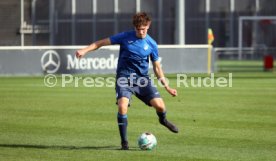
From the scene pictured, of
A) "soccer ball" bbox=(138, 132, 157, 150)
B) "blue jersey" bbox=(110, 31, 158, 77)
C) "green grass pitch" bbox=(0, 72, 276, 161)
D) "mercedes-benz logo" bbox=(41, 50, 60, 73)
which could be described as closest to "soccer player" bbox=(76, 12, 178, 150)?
"blue jersey" bbox=(110, 31, 158, 77)

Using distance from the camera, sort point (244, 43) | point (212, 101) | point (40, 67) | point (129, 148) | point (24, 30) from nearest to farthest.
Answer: point (129, 148), point (212, 101), point (40, 67), point (24, 30), point (244, 43)

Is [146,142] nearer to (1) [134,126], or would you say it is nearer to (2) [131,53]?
(2) [131,53]

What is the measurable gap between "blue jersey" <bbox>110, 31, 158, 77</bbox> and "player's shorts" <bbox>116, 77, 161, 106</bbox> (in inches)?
4.8

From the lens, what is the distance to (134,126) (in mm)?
15234

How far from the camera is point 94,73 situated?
34.5 meters

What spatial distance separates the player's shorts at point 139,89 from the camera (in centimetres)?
1252

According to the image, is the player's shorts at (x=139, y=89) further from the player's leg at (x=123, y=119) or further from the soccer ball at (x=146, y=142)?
the soccer ball at (x=146, y=142)

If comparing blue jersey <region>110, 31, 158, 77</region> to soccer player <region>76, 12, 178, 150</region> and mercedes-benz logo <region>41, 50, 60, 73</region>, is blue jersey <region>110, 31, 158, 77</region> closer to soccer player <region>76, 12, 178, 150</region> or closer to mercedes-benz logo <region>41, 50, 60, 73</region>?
soccer player <region>76, 12, 178, 150</region>

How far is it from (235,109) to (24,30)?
3331cm

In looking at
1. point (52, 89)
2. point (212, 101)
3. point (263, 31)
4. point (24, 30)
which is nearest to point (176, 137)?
point (212, 101)

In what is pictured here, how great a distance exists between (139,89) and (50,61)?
21.7 metres

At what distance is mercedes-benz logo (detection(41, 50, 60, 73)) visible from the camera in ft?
111

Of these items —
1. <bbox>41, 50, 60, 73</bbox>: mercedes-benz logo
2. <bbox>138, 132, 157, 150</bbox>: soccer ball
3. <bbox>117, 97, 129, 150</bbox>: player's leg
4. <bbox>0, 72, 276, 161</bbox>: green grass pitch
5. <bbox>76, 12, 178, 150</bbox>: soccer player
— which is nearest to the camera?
<bbox>0, 72, 276, 161</bbox>: green grass pitch

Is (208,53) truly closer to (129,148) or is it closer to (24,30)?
(24,30)
